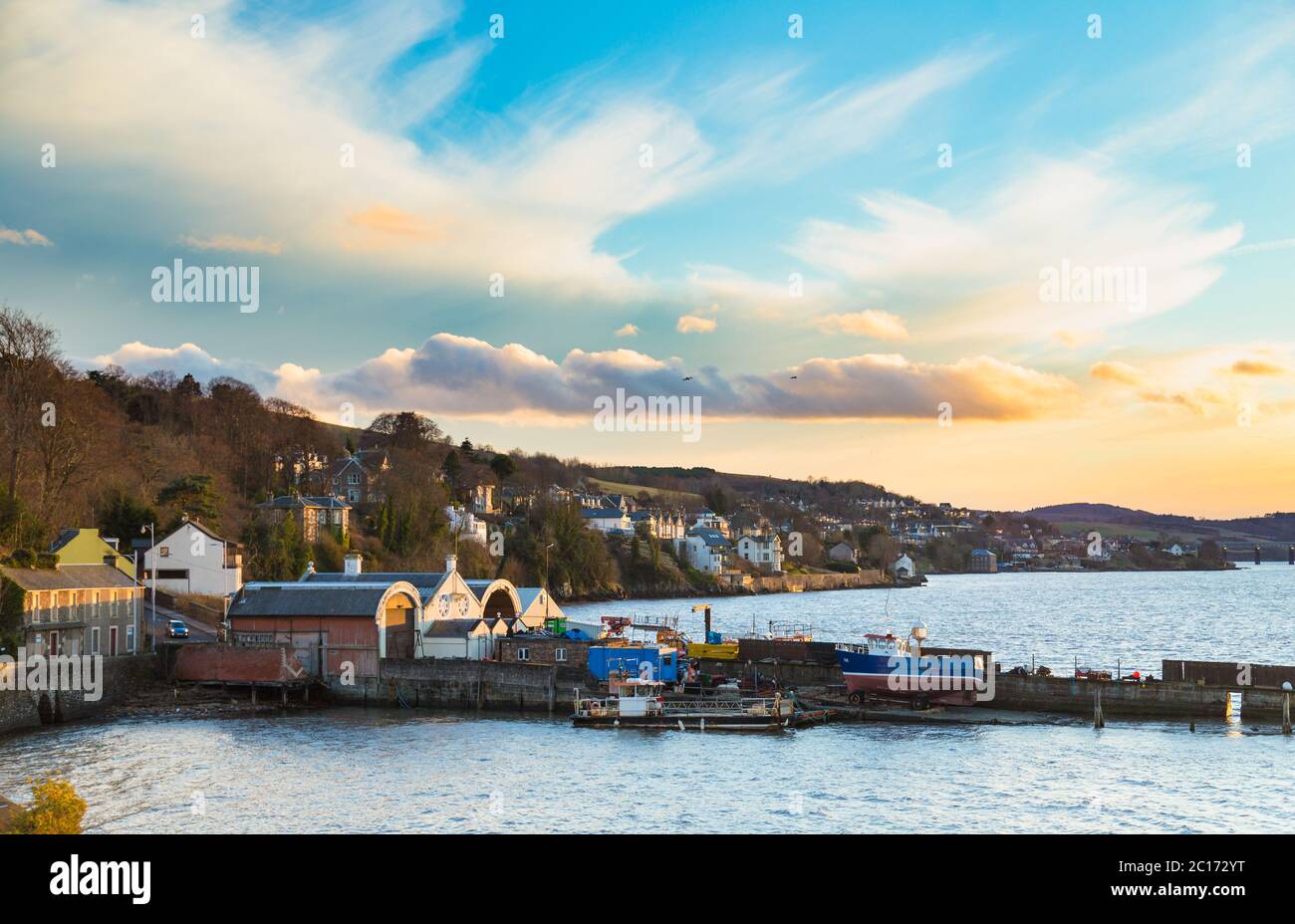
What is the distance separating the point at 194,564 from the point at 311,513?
29.1m

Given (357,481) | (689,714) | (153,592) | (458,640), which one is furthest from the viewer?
(357,481)

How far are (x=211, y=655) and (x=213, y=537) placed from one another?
23.3 meters

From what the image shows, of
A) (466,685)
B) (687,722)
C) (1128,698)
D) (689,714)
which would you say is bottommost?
(687,722)

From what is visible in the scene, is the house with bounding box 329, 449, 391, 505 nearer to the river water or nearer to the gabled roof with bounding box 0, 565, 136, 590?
the gabled roof with bounding box 0, 565, 136, 590

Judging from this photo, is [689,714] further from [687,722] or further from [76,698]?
[76,698]

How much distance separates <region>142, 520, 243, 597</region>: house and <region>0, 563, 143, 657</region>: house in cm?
1740

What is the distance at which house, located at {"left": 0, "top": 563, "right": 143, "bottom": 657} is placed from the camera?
1956 inches

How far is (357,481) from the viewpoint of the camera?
138250 millimetres

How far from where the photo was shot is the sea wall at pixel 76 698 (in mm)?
45750

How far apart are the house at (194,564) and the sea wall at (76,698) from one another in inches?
828

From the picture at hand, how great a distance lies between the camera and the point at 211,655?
5666 centimetres

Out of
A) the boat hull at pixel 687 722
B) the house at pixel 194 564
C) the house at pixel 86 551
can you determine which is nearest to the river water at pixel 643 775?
the boat hull at pixel 687 722

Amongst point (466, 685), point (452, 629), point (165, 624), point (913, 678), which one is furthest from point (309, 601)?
point (913, 678)
